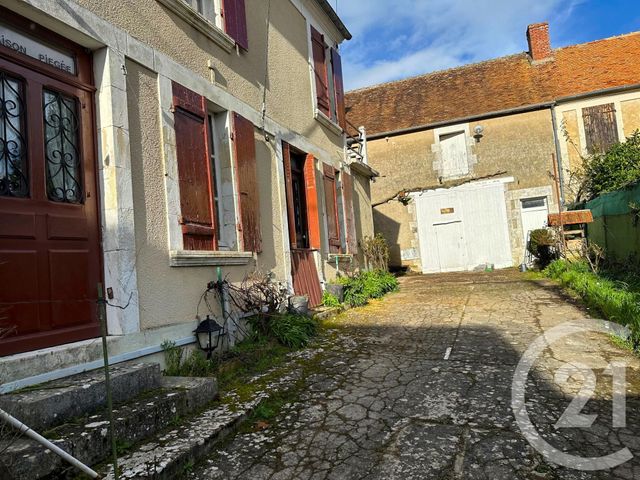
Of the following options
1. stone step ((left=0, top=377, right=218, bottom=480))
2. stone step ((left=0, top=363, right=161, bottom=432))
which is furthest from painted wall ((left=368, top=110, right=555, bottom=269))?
stone step ((left=0, top=363, right=161, bottom=432))

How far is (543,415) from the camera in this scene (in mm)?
2857

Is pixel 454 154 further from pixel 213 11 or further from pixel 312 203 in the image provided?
pixel 213 11

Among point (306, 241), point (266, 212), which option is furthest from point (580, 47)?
point (266, 212)

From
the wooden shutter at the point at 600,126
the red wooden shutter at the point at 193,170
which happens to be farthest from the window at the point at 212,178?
the wooden shutter at the point at 600,126

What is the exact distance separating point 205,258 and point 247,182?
130 cm

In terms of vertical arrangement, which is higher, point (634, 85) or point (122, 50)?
point (634, 85)

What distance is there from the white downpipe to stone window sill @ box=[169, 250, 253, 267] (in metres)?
2.07

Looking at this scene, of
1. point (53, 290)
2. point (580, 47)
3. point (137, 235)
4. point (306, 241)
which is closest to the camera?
point (53, 290)

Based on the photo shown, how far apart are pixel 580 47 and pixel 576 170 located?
533 centimetres

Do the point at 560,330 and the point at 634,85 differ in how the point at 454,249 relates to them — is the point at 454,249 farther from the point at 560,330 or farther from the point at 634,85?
the point at 560,330

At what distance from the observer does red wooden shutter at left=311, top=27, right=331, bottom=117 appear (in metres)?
8.02

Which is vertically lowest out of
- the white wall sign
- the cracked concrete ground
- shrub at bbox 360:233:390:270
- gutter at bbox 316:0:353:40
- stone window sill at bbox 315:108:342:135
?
the cracked concrete ground

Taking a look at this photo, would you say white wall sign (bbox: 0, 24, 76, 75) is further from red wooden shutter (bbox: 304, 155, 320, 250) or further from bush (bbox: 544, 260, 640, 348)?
bush (bbox: 544, 260, 640, 348)

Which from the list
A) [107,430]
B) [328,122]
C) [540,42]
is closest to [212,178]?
[107,430]
